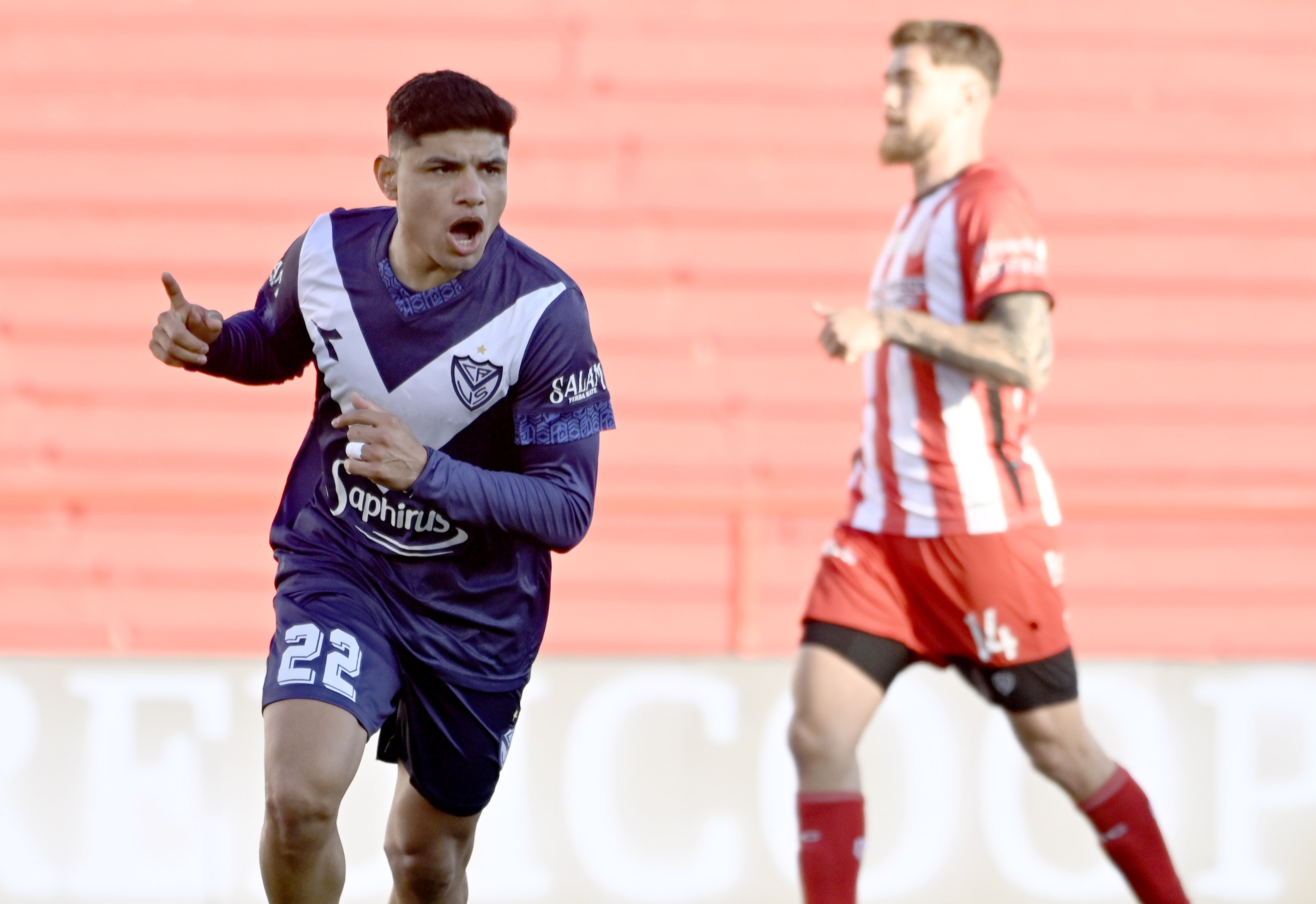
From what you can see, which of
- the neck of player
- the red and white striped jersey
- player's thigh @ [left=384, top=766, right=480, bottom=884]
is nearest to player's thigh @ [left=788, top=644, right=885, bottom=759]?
the red and white striped jersey

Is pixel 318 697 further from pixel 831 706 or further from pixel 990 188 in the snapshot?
pixel 990 188

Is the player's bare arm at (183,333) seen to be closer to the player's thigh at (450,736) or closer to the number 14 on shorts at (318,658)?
the number 14 on shorts at (318,658)

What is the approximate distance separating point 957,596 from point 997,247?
2.65 feet

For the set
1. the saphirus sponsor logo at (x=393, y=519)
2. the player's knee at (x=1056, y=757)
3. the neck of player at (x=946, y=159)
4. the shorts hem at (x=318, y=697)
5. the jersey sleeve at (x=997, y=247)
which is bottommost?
the player's knee at (x=1056, y=757)

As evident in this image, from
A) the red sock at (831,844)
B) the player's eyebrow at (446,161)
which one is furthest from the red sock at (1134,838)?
the player's eyebrow at (446,161)

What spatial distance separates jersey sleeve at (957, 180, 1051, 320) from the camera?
12.0ft

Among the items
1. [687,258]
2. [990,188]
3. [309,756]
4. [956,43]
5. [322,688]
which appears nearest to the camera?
[309,756]

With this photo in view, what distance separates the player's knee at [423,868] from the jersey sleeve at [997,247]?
1713 mm

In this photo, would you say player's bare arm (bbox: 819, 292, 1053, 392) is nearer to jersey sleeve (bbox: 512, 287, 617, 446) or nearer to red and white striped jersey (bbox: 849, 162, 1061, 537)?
red and white striped jersey (bbox: 849, 162, 1061, 537)

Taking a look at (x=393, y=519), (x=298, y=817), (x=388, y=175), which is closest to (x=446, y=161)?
(x=388, y=175)

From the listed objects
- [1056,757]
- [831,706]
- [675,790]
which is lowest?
[675,790]

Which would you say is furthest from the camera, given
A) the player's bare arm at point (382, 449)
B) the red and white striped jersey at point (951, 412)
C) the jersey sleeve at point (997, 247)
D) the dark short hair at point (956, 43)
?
the dark short hair at point (956, 43)

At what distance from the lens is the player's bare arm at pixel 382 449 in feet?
9.39

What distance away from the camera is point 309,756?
2973 millimetres
